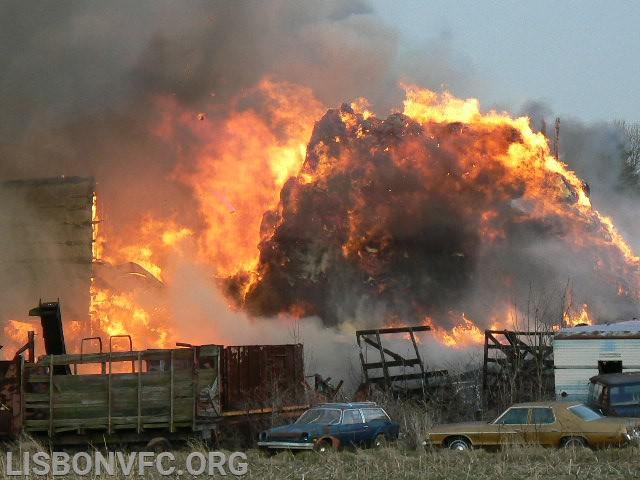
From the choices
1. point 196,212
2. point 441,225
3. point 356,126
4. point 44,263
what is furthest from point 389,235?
point 44,263

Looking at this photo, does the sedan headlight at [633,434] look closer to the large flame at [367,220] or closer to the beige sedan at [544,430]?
the beige sedan at [544,430]

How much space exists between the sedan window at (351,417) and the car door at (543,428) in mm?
3802

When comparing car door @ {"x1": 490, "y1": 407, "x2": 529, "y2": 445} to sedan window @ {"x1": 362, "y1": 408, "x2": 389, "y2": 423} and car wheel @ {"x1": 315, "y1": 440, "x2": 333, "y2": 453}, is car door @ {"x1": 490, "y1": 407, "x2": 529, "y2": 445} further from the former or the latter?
car wheel @ {"x1": 315, "y1": 440, "x2": 333, "y2": 453}

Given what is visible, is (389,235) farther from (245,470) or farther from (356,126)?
(245,470)

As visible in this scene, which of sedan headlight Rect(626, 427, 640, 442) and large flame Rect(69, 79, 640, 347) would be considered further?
large flame Rect(69, 79, 640, 347)

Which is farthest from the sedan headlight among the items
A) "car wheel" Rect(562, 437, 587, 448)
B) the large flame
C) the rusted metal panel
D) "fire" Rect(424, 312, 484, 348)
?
the large flame

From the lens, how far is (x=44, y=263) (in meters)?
37.5

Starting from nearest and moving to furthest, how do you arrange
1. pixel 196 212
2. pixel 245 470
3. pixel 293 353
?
1. pixel 245 470
2. pixel 293 353
3. pixel 196 212

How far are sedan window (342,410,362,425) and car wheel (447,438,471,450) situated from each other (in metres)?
2.33

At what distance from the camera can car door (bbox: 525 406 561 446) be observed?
18312mm

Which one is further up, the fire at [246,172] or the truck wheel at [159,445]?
the fire at [246,172]

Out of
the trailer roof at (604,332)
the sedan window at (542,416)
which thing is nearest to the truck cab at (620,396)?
the trailer roof at (604,332)

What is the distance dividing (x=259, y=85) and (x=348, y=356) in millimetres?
11913

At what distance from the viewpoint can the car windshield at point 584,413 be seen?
727 inches
